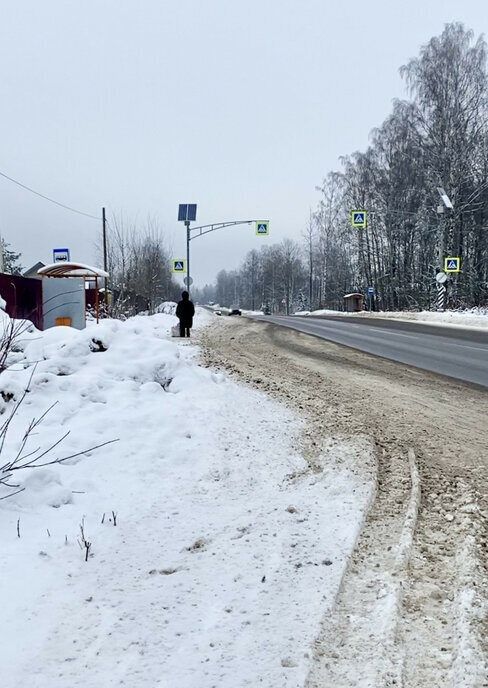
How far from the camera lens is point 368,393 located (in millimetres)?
7348

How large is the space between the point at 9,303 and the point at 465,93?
90.6 feet

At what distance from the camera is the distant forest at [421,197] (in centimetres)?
2728

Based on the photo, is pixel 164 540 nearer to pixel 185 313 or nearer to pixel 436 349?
pixel 436 349

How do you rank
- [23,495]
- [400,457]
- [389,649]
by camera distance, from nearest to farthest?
[389,649]
[23,495]
[400,457]

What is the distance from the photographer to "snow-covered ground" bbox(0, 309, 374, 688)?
6.44ft

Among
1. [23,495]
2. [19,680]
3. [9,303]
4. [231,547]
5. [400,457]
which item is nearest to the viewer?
[19,680]

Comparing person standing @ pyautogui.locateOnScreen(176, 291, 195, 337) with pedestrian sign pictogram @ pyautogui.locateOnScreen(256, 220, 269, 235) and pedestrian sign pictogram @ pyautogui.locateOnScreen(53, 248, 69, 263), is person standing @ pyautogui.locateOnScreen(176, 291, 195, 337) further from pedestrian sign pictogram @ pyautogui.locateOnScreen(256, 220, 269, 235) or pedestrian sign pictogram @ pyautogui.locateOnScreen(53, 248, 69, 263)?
pedestrian sign pictogram @ pyautogui.locateOnScreen(256, 220, 269, 235)

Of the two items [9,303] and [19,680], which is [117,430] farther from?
[9,303]

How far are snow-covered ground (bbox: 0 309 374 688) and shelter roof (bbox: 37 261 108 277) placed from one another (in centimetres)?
1040

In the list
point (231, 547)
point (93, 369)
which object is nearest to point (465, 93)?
point (93, 369)

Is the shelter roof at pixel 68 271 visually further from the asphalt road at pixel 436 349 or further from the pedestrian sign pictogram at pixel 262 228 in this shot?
the pedestrian sign pictogram at pixel 262 228

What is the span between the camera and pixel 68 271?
52.0ft

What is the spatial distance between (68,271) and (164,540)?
14.4 meters

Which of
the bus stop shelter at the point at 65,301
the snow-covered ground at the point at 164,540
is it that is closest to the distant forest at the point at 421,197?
the bus stop shelter at the point at 65,301
